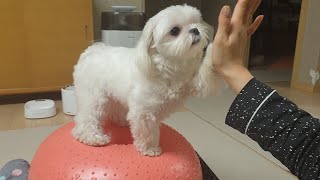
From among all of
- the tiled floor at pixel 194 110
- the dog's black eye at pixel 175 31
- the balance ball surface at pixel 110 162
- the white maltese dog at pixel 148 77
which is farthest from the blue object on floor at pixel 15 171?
the dog's black eye at pixel 175 31

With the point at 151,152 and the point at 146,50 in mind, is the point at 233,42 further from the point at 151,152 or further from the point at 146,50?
the point at 151,152

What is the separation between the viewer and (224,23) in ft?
1.87

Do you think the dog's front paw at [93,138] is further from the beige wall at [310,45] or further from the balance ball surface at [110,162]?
the beige wall at [310,45]

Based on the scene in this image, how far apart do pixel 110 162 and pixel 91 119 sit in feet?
0.50

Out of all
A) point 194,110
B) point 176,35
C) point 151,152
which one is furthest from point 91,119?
point 194,110

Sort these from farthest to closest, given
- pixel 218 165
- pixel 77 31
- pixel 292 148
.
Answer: pixel 77 31
pixel 218 165
pixel 292 148

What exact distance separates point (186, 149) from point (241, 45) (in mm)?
517

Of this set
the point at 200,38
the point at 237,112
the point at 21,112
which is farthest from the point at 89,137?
the point at 21,112

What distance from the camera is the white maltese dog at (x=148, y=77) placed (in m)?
0.79

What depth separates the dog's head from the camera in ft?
2.53

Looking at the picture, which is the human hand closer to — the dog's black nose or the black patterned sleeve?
the black patterned sleeve

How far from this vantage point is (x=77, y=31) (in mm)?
2074

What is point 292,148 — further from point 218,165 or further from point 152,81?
point 218,165

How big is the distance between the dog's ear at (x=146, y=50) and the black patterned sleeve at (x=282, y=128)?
1.06 ft
